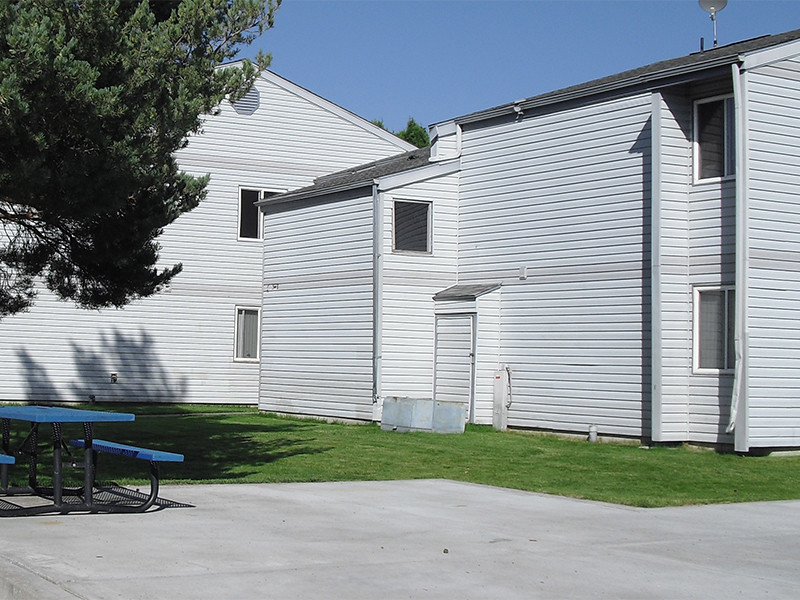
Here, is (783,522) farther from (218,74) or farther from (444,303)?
(444,303)

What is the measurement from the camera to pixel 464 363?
2148cm

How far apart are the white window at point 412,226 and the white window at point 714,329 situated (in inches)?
245

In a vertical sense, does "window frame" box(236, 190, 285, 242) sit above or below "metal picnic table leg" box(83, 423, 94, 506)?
above

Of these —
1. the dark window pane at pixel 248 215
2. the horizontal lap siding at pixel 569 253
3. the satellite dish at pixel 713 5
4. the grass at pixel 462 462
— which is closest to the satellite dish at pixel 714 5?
the satellite dish at pixel 713 5

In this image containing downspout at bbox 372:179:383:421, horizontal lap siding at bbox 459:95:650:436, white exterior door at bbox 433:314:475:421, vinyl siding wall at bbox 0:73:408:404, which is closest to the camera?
horizontal lap siding at bbox 459:95:650:436

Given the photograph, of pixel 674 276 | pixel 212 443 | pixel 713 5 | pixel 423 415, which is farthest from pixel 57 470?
pixel 713 5

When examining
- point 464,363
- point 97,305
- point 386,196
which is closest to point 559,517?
point 97,305

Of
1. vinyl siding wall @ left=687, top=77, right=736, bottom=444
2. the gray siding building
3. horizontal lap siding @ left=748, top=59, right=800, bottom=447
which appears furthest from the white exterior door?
horizontal lap siding @ left=748, top=59, right=800, bottom=447

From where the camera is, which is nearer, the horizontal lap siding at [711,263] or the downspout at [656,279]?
the horizontal lap siding at [711,263]

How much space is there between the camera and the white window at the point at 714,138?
1795 cm

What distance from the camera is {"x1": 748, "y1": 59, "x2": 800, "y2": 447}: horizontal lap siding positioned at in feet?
56.7

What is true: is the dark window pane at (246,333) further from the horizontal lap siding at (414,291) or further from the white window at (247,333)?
the horizontal lap siding at (414,291)

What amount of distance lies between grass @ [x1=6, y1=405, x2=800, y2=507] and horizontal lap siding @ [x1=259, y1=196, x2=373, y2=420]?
1755mm

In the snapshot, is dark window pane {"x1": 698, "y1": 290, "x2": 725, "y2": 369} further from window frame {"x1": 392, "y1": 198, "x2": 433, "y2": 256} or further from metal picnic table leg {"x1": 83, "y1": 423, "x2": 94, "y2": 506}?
metal picnic table leg {"x1": 83, "y1": 423, "x2": 94, "y2": 506}
